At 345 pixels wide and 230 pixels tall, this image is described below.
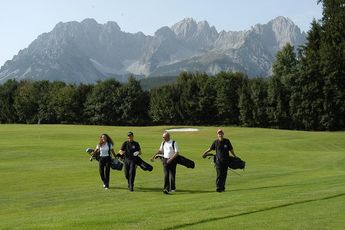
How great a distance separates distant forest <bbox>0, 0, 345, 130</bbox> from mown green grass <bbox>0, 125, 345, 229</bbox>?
142 feet

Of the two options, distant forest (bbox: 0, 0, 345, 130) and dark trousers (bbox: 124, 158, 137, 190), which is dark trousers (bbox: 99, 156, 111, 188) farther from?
distant forest (bbox: 0, 0, 345, 130)

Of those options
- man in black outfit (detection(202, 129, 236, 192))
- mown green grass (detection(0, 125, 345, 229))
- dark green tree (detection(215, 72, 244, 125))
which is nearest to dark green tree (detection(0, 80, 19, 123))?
dark green tree (detection(215, 72, 244, 125))

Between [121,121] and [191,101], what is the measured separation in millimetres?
17825

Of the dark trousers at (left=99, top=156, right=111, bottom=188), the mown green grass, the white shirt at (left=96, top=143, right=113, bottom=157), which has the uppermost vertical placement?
the white shirt at (left=96, top=143, right=113, bottom=157)

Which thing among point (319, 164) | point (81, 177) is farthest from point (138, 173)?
point (319, 164)

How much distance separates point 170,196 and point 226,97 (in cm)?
8091

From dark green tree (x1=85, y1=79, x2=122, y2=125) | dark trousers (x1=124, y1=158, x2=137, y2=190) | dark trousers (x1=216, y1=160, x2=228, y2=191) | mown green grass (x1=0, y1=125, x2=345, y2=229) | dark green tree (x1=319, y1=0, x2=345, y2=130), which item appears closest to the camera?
mown green grass (x1=0, y1=125, x2=345, y2=229)

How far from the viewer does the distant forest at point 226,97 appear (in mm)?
78438

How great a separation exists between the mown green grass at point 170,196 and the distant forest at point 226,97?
43.3 metres

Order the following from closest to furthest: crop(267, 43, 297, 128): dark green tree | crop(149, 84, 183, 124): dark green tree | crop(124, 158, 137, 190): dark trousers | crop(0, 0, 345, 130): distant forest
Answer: crop(124, 158, 137, 190): dark trousers → crop(0, 0, 345, 130): distant forest → crop(267, 43, 297, 128): dark green tree → crop(149, 84, 183, 124): dark green tree

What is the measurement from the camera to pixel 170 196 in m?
19.4

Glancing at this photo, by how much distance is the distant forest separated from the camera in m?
78.4

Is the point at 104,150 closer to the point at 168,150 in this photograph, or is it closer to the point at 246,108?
the point at 168,150

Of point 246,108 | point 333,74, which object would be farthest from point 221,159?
point 246,108
